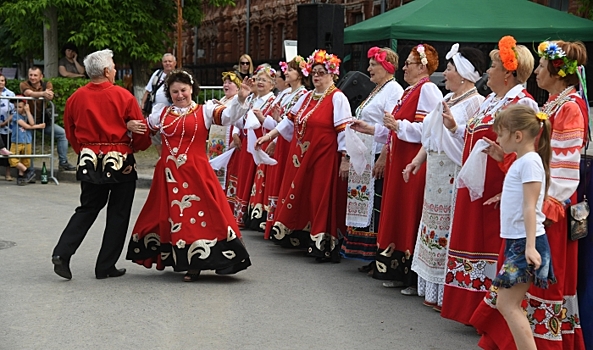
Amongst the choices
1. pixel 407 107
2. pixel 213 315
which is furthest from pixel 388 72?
pixel 213 315

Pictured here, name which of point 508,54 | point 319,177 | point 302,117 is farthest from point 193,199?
point 508,54

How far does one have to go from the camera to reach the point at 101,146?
7.94 meters

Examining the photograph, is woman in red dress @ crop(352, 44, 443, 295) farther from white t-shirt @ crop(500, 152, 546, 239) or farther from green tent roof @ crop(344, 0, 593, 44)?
green tent roof @ crop(344, 0, 593, 44)

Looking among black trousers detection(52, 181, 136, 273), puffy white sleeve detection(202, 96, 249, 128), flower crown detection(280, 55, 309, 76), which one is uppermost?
flower crown detection(280, 55, 309, 76)

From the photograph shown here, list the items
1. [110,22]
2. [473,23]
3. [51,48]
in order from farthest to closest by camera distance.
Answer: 1. [51,48]
2. [110,22]
3. [473,23]

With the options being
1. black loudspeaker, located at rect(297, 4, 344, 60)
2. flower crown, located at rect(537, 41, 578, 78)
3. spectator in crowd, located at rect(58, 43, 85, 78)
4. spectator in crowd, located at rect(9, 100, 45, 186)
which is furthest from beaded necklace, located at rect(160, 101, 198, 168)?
spectator in crowd, located at rect(58, 43, 85, 78)

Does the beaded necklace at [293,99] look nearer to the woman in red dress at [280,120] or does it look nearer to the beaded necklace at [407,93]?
the woman in red dress at [280,120]

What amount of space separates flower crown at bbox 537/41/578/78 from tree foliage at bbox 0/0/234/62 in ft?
64.2

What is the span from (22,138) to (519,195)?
11789 mm

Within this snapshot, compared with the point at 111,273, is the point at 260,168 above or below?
above

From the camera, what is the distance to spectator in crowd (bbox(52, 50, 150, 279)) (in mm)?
7852

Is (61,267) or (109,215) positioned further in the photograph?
(109,215)

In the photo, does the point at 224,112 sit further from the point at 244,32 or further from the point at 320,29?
the point at 244,32

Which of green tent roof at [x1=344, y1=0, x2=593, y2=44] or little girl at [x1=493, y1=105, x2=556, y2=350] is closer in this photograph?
little girl at [x1=493, y1=105, x2=556, y2=350]
